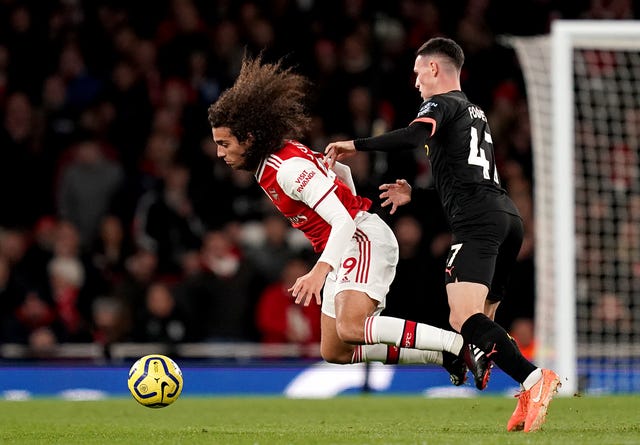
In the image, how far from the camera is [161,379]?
283 inches

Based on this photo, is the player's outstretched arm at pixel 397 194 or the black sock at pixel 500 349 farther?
the player's outstretched arm at pixel 397 194

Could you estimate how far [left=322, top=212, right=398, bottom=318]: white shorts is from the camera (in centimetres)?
700

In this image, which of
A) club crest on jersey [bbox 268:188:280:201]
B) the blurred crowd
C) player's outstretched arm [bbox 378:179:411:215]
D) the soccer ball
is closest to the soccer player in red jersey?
club crest on jersey [bbox 268:188:280:201]

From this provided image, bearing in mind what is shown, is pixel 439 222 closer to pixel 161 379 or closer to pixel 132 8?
pixel 132 8

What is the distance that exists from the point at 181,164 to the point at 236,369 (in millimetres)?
3136

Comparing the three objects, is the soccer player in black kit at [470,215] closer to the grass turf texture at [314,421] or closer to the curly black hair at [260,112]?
the grass turf texture at [314,421]

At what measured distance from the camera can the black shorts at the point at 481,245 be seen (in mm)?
6434

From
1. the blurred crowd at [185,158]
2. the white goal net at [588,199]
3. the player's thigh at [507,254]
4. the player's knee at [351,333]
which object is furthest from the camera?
the blurred crowd at [185,158]

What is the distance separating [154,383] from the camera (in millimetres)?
7168

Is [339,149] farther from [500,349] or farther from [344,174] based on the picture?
[500,349]

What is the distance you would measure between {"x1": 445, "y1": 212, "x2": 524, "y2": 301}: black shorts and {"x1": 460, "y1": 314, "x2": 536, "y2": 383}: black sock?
0.28 metres

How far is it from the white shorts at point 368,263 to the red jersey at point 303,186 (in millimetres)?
141

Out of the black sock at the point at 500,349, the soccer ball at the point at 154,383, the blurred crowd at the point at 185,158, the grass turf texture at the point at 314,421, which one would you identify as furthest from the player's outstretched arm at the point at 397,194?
the blurred crowd at the point at 185,158

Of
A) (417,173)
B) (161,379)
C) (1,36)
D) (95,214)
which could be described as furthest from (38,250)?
(161,379)
